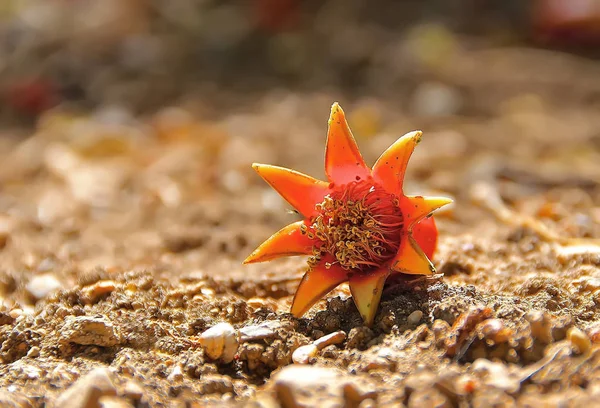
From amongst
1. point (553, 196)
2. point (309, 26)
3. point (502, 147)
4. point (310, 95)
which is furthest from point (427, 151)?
point (309, 26)

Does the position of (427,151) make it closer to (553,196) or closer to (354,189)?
(553,196)

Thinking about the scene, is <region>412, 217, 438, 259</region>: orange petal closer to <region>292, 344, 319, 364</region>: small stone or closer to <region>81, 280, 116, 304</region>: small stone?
<region>292, 344, 319, 364</region>: small stone

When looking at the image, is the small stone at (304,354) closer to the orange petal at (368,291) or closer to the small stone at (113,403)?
the orange petal at (368,291)

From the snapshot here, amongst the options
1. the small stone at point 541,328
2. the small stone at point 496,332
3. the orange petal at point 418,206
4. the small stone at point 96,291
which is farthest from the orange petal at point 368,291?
the small stone at point 96,291

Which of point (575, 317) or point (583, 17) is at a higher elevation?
point (583, 17)

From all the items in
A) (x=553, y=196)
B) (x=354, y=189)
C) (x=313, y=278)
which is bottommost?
(x=553, y=196)

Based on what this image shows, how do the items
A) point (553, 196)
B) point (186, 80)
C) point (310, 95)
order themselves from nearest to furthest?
point (553, 196), point (310, 95), point (186, 80)

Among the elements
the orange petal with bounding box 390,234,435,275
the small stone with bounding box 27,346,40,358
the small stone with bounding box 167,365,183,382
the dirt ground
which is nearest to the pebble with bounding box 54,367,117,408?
the dirt ground
